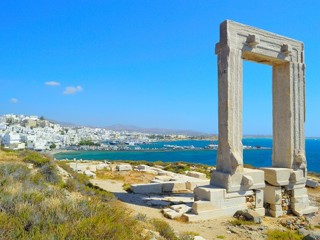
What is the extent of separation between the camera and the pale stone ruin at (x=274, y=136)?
925cm

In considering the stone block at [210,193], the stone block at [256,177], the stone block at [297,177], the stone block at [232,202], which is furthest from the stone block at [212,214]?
the stone block at [297,177]

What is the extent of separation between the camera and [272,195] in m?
10.2

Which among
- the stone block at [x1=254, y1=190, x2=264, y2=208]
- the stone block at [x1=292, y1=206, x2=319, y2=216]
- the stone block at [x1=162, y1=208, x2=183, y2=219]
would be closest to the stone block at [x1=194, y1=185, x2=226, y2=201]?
the stone block at [x1=162, y1=208, x2=183, y2=219]

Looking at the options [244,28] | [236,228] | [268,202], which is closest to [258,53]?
[244,28]

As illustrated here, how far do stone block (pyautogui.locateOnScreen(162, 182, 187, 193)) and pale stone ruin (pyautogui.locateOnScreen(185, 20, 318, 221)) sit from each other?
387cm

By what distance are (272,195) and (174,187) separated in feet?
15.3

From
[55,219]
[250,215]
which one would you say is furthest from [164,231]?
[250,215]

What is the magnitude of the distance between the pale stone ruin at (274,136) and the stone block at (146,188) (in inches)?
150

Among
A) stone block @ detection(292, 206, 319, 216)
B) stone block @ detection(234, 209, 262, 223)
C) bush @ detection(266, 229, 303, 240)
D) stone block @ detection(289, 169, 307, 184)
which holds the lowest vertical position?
stone block @ detection(292, 206, 319, 216)

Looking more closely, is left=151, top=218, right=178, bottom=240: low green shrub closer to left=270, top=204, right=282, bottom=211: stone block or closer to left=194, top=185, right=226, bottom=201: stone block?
left=194, top=185, right=226, bottom=201: stone block

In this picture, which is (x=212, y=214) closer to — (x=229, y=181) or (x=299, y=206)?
(x=229, y=181)

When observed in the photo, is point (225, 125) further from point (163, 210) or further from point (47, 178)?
point (47, 178)

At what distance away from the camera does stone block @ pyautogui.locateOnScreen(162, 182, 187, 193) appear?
13.3 m

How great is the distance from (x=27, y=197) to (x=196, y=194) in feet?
19.1
